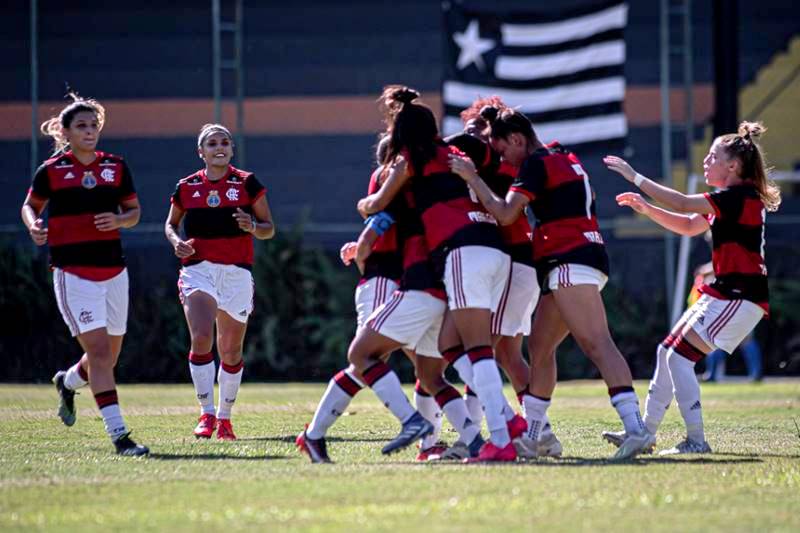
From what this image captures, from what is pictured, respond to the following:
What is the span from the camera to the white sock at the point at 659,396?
8734 millimetres

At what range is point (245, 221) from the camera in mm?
10289

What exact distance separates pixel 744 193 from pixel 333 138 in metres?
13.2

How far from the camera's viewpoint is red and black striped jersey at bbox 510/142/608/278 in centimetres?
817

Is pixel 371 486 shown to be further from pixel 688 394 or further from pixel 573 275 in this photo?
pixel 688 394

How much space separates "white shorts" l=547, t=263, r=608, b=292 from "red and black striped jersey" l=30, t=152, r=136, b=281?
286 cm

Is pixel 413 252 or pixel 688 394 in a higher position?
pixel 413 252

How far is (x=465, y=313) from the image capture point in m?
7.61

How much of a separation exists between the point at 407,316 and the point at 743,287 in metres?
2.30

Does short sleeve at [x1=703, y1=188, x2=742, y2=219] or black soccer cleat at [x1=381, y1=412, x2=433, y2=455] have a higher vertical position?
short sleeve at [x1=703, y1=188, x2=742, y2=219]

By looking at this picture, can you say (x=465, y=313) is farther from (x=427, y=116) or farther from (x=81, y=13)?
(x=81, y=13)

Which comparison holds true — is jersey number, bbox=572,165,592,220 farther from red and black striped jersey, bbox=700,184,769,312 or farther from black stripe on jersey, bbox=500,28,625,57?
black stripe on jersey, bbox=500,28,625,57

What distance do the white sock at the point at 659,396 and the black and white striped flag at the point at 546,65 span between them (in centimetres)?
1099

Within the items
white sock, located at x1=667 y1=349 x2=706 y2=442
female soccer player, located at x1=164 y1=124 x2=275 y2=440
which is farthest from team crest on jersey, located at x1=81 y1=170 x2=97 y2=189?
white sock, located at x1=667 y1=349 x2=706 y2=442

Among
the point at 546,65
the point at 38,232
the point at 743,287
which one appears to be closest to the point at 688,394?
the point at 743,287
